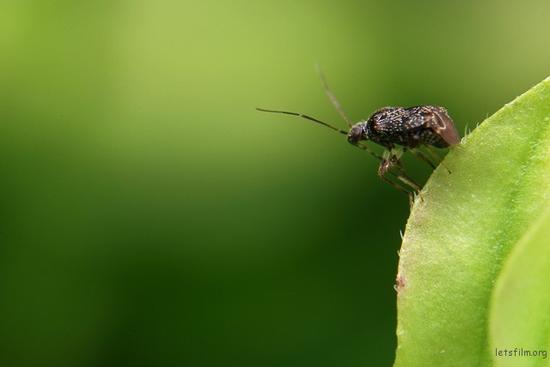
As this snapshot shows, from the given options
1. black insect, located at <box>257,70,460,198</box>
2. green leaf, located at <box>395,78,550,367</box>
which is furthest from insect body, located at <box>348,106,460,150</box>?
green leaf, located at <box>395,78,550,367</box>

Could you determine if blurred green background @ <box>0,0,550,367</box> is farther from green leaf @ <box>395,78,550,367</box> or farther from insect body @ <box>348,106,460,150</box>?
green leaf @ <box>395,78,550,367</box>

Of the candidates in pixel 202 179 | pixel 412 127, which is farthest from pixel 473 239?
pixel 202 179

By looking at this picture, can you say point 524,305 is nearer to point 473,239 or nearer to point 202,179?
point 473,239

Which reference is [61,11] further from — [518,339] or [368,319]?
[518,339]

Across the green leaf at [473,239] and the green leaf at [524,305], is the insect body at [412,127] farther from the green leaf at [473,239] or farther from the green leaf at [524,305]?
the green leaf at [524,305]

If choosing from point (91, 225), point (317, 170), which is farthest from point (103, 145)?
point (317, 170)

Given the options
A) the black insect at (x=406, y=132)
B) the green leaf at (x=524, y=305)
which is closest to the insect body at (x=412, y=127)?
the black insect at (x=406, y=132)

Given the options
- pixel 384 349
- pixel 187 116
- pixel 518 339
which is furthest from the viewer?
pixel 187 116
